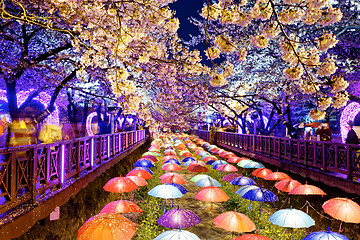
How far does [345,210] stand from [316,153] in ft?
16.4

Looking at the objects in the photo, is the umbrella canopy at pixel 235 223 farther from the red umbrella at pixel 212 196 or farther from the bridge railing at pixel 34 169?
the bridge railing at pixel 34 169

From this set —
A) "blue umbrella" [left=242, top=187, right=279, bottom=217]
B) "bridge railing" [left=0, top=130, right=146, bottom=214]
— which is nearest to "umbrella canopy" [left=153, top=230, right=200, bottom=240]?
"bridge railing" [left=0, top=130, right=146, bottom=214]

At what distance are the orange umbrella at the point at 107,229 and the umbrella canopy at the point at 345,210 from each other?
5457 mm

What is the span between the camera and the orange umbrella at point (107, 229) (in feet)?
16.9

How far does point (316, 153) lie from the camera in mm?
11930

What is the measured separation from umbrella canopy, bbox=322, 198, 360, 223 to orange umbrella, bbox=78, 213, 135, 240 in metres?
5.46

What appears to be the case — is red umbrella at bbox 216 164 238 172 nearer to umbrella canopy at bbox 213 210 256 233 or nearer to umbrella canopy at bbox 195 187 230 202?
umbrella canopy at bbox 195 187 230 202

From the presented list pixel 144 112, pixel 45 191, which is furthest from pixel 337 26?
pixel 45 191

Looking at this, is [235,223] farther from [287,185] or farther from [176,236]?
[287,185]

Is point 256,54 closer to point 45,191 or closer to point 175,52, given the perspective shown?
point 175,52

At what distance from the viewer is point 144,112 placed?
507 inches

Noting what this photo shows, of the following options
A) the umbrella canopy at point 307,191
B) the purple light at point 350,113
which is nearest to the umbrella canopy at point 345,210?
the umbrella canopy at point 307,191

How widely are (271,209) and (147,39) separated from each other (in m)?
9.27

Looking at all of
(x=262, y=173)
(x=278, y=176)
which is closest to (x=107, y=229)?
(x=278, y=176)
